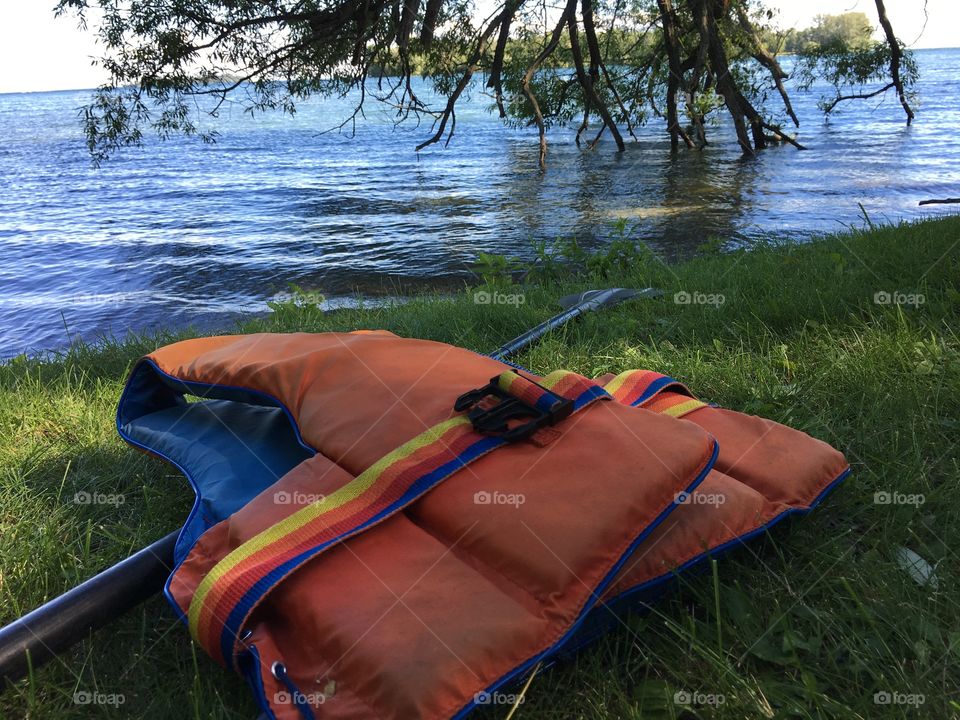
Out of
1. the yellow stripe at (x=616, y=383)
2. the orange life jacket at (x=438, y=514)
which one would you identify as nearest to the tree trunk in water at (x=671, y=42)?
the yellow stripe at (x=616, y=383)

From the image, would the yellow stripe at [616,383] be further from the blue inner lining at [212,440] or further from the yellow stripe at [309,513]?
the blue inner lining at [212,440]

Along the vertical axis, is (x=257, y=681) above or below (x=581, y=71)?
below

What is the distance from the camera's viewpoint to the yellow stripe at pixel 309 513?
4.60 ft

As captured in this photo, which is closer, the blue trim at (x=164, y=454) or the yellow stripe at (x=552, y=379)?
the blue trim at (x=164, y=454)

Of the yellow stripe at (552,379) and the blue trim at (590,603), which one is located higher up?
the yellow stripe at (552,379)

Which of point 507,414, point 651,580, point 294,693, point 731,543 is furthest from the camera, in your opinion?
point 507,414

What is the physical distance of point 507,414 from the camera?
1.73m

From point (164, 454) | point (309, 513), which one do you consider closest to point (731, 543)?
point (309, 513)

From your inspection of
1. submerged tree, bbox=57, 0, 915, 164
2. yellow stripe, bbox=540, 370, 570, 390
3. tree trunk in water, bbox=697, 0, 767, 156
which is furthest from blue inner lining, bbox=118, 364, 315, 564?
tree trunk in water, bbox=697, 0, 767, 156

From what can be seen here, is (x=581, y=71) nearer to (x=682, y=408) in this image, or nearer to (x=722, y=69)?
(x=722, y=69)

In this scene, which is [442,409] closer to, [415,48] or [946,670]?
[946,670]

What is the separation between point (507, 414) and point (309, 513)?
0.54m

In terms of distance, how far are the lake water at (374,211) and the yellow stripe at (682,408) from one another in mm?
5299

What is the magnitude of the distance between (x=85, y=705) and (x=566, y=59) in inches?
481
